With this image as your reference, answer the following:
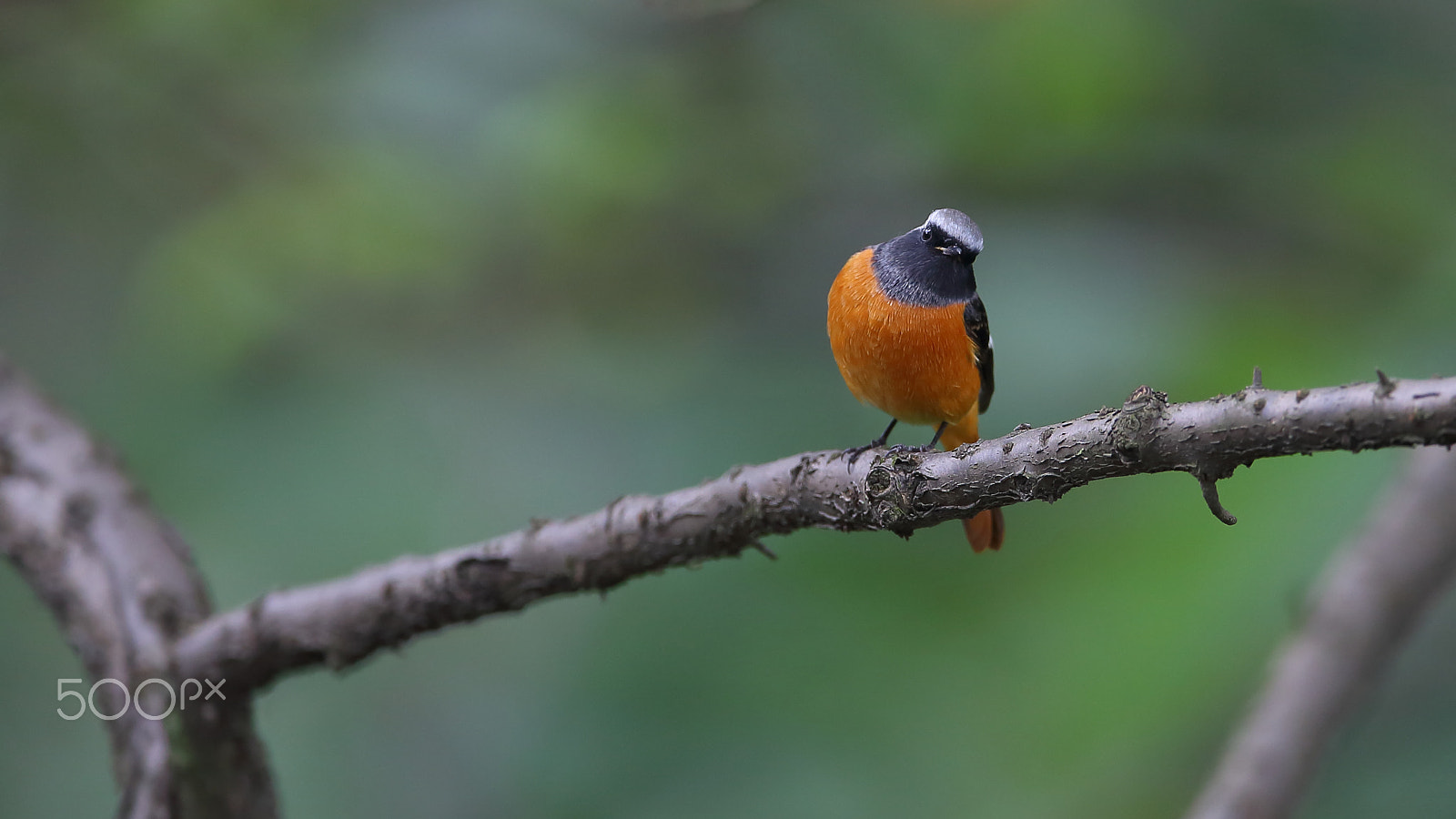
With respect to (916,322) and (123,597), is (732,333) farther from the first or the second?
(123,597)

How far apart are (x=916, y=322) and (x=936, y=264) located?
0.72ft

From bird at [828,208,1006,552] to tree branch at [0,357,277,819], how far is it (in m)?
2.01

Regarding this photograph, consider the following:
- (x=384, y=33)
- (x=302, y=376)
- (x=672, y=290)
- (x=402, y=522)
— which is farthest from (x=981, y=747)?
(x=384, y=33)

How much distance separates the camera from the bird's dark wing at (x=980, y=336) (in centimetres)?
321

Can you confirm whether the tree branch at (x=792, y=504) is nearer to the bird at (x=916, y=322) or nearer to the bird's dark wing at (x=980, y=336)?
the bird at (x=916, y=322)

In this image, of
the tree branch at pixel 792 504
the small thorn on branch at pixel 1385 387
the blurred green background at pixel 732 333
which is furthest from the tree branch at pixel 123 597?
the small thorn on branch at pixel 1385 387

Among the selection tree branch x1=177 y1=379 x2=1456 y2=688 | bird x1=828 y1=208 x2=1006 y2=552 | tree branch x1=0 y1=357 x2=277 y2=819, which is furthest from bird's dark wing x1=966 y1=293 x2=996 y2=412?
tree branch x1=0 y1=357 x2=277 y2=819

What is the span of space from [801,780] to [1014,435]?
13.1 feet

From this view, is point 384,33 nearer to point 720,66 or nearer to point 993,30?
point 720,66

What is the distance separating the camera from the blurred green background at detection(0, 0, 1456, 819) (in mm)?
4809

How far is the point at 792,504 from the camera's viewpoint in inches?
92.5

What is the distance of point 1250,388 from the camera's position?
1.47 m

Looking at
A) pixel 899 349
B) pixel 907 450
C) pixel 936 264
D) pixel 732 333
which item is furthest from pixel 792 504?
pixel 732 333

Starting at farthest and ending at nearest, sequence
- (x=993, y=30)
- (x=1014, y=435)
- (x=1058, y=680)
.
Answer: (x=993, y=30)
(x=1058, y=680)
(x=1014, y=435)
